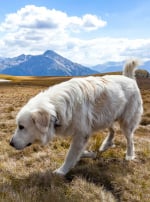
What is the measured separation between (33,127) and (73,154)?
4.09 feet

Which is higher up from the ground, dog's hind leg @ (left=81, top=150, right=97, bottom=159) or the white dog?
the white dog

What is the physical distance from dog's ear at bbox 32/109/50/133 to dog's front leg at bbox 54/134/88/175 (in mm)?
1035

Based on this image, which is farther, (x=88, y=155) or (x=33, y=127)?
(x=88, y=155)

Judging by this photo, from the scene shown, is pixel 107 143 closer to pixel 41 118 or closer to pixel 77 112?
pixel 77 112

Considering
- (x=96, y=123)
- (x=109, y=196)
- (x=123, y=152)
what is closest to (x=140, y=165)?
(x=123, y=152)

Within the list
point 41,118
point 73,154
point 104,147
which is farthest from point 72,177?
point 104,147

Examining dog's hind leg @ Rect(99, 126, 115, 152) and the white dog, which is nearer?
the white dog

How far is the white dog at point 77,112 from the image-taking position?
6113 mm

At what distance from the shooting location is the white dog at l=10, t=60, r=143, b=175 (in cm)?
611

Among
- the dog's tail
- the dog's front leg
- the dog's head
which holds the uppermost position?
the dog's tail

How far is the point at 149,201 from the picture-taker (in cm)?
588

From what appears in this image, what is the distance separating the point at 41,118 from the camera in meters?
5.98

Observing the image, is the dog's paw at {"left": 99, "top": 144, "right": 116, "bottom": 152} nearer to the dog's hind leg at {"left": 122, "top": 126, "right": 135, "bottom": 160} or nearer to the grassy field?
the grassy field

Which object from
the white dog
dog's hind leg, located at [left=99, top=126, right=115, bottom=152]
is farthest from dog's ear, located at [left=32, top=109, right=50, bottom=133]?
dog's hind leg, located at [left=99, top=126, right=115, bottom=152]
